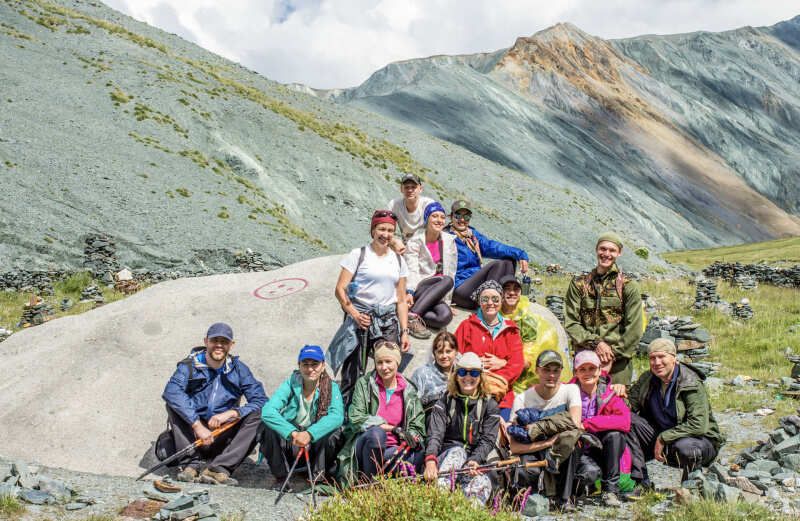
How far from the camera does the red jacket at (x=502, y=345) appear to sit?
7.48 metres

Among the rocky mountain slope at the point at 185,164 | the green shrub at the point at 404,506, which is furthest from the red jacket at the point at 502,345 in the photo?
the rocky mountain slope at the point at 185,164

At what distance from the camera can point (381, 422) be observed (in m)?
6.78

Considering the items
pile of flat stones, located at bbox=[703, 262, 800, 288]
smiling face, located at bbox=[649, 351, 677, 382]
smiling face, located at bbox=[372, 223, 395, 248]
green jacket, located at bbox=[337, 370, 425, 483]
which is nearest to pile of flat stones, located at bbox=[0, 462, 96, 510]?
green jacket, located at bbox=[337, 370, 425, 483]

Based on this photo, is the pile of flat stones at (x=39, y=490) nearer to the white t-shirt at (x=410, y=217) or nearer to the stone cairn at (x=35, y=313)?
the white t-shirt at (x=410, y=217)

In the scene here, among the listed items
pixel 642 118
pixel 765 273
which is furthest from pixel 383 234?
pixel 642 118

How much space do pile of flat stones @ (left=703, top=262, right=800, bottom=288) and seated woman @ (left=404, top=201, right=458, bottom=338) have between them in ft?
69.5

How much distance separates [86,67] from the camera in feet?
113

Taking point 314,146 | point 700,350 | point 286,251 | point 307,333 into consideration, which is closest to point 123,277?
point 286,251

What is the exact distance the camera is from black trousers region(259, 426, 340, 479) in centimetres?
709

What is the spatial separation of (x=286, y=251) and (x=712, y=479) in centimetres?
2075

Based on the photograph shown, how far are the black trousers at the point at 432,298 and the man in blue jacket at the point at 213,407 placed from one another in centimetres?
260

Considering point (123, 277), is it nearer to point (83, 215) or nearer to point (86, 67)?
point (83, 215)

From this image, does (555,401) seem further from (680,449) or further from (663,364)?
(680,449)

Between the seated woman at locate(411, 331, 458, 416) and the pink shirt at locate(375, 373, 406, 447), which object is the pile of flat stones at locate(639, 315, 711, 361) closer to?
the seated woman at locate(411, 331, 458, 416)
